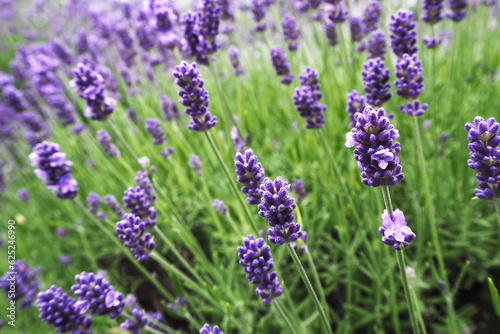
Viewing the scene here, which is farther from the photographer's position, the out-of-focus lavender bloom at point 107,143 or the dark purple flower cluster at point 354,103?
the out-of-focus lavender bloom at point 107,143

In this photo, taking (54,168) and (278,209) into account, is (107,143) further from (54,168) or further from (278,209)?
(278,209)

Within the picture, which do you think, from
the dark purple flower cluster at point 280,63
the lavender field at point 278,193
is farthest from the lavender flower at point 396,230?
the dark purple flower cluster at point 280,63

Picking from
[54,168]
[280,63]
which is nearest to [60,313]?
[54,168]

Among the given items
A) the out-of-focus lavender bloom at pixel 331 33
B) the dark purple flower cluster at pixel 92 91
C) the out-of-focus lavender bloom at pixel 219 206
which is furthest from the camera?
the out-of-focus lavender bloom at pixel 331 33

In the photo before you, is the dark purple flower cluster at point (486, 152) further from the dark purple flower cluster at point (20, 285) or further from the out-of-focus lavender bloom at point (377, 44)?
the dark purple flower cluster at point (20, 285)

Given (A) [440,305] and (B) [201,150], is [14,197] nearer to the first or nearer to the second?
(B) [201,150]

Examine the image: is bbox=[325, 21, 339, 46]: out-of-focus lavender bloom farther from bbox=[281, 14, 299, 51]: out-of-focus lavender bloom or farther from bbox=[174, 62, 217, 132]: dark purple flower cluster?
bbox=[174, 62, 217, 132]: dark purple flower cluster

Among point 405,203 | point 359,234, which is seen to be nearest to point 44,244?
point 359,234

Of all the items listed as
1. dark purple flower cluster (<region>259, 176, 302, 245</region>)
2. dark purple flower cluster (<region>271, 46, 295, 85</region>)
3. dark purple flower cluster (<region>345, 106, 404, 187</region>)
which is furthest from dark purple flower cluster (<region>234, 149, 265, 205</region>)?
dark purple flower cluster (<region>271, 46, 295, 85</region>)
